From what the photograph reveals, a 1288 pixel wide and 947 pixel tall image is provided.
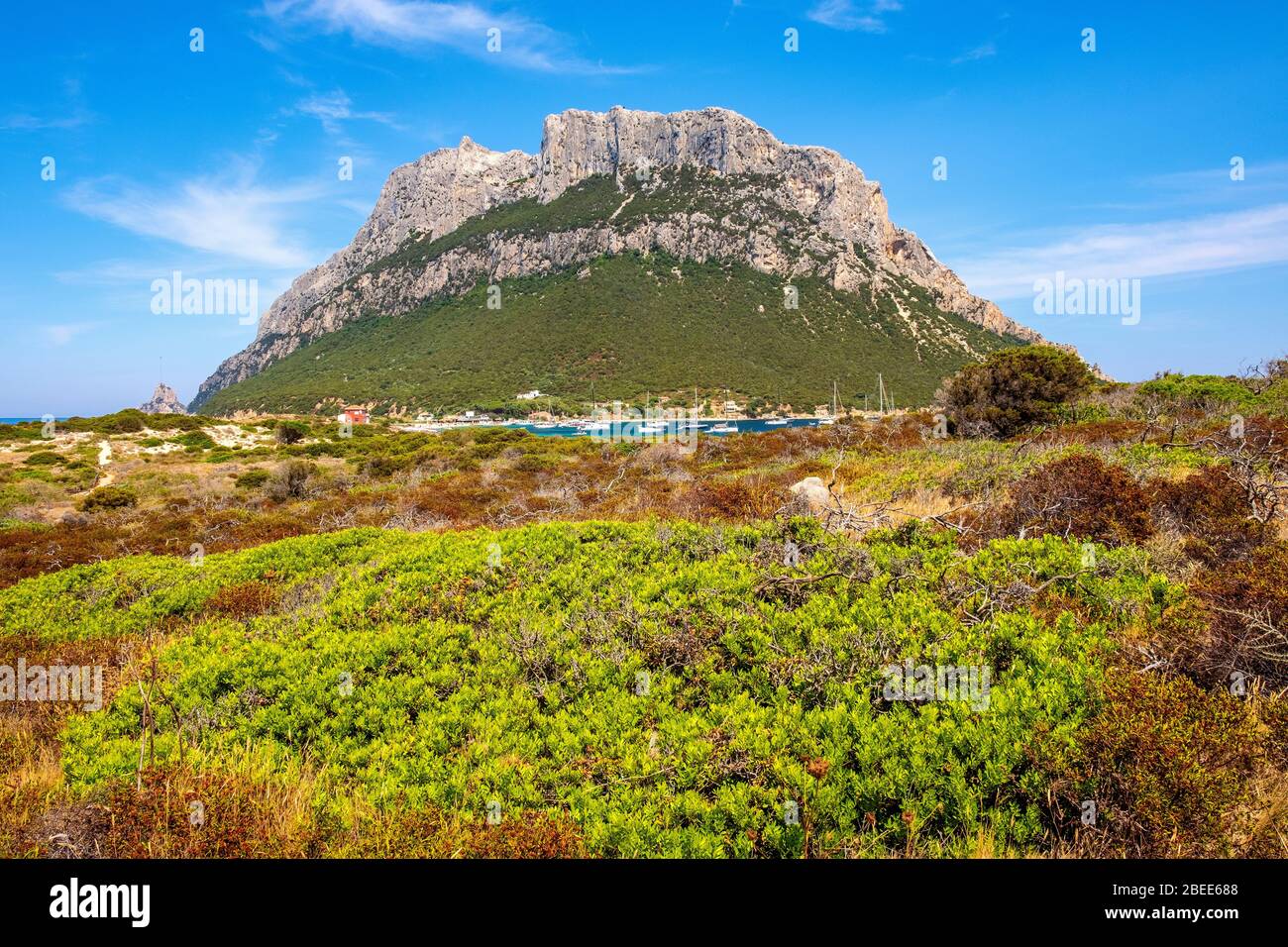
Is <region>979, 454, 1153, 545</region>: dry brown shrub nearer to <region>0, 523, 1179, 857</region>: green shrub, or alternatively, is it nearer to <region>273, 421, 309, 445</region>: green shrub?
<region>0, 523, 1179, 857</region>: green shrub

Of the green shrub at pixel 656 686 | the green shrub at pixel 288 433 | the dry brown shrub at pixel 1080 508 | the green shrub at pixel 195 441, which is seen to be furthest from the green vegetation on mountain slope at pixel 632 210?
the green shrub at pixel 656 686

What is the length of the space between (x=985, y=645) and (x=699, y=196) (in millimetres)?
138373

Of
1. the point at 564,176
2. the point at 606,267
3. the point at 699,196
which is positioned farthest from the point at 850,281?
the point at 564,176

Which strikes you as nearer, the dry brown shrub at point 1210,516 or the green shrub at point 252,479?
the dry brown shrub at point 1210,516

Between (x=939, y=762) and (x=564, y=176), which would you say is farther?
(x=564, y=176)

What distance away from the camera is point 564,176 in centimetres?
14938

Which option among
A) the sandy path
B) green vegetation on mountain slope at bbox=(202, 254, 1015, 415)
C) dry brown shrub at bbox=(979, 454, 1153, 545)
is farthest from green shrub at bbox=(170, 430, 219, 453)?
green vegetation on mountain slope at bbox=(202, 254, 1015, 415)

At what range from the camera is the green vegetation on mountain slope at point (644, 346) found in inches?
3797

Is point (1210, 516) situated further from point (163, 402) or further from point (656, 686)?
point (163, 402)

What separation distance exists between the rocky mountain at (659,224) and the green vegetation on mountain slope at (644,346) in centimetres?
403

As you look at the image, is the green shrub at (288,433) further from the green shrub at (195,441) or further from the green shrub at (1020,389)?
the green shrub at (1020,389)

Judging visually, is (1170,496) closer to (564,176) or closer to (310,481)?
(310,481)

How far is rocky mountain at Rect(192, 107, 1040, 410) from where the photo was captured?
11900 cm
